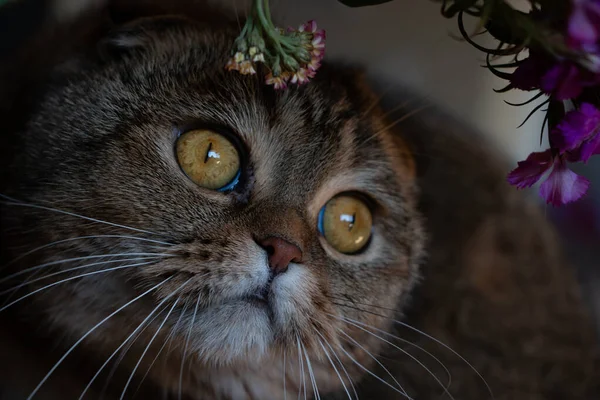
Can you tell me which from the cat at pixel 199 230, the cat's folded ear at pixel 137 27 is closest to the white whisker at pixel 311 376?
the cat at pixel 199 230

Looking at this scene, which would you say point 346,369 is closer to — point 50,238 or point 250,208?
point 250,208

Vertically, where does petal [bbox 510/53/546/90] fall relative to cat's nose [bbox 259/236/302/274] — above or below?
above

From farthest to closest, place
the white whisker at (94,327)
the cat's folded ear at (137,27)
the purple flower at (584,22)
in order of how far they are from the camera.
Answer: the cat's folded ear at (137,27) < the white whisker at (94,327) < the purple flower at (584,22)

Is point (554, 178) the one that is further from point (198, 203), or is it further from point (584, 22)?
point (198, 203)

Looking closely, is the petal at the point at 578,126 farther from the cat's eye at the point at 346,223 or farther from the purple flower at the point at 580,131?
the cat's eye at the point at 346,223

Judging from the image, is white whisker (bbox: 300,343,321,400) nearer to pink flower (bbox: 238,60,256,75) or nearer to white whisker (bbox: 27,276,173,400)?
white whisker (bbox: 27,276,173,400)

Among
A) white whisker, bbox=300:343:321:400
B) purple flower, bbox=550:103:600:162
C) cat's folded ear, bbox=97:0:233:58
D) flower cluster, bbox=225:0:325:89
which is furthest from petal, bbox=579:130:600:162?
cat's folded ear, bbox=97:0:233:58

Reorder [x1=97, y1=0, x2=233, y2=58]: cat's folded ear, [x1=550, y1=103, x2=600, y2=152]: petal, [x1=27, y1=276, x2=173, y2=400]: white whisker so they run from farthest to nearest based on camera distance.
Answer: [x1=97, y1=0, x2=233, y2=58]: cat's folded ear
[x1=27, y1=276, x2=173, y2=400]: white whisker
[x1=550, y1=103, x2=600, y2=152]: petal
